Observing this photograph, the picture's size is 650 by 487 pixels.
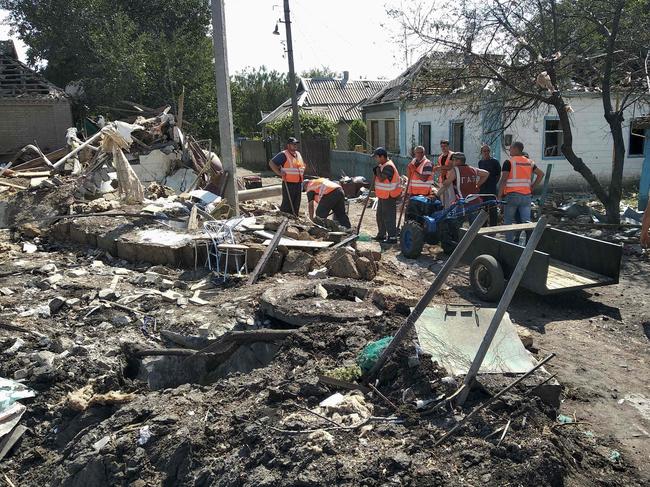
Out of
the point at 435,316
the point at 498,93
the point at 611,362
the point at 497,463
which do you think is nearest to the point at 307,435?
the point at 497,463

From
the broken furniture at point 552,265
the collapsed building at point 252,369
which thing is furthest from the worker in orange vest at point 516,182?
the collapsed building at point 252,369

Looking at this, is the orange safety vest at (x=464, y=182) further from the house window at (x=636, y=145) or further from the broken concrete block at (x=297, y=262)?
the house window at (x=636, y=145)

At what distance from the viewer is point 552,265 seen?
7613mm

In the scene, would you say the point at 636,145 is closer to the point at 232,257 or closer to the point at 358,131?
the point at 358,131

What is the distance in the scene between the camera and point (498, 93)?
11.9 meters

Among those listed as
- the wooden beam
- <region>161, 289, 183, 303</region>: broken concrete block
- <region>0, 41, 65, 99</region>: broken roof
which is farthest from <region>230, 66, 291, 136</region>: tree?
<region>161, 289, 183, 303</region>: broken concrete block

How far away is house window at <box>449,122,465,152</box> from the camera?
1925 cm

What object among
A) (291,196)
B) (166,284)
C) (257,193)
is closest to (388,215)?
(291,196)

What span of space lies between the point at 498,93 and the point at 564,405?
868 centimetres

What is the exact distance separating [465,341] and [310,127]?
24959 mm

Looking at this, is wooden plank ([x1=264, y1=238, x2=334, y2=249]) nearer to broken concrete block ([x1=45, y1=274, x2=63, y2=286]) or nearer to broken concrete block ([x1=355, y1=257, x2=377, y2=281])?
broken concrete block ([x1=355, y1=257, x2=377, y2=281])

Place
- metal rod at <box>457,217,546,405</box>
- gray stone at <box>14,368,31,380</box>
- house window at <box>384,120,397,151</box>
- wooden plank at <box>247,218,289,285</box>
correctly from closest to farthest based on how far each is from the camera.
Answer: metal rod at <box>457,217,546,405</box> < gray stone at <box>14,368,31,380</box> < wooden plank at <box>247,218,289,285</box> < house window at <box>384,120,397,151</box>

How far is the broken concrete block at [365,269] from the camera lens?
308 inches

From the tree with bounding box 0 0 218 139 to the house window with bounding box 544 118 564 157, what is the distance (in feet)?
45.7
